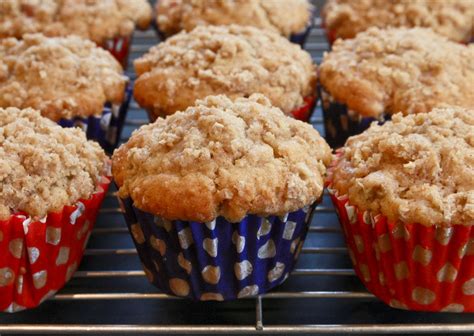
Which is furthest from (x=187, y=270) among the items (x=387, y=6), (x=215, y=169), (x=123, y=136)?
(x=387, y=6)

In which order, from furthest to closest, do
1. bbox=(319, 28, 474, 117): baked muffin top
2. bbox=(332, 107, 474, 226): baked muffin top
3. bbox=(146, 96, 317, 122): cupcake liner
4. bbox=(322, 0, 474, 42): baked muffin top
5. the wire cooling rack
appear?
bbox=(322, 0, 474, 42): baked muffin top, bbox=(146, 96, 317, 122): cupcake liner, bbox=(319, 28, 474, 117): baked muffin top, the wire cooling rack, bbox=(332, 107, 474, 226): baked muffin top

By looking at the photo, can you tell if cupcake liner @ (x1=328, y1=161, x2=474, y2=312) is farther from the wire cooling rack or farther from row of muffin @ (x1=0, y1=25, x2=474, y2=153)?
row of muffin @ (x1=0, y1=25, x2=474, y2=153)

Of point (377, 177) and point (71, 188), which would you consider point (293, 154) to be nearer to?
point (377, 177)

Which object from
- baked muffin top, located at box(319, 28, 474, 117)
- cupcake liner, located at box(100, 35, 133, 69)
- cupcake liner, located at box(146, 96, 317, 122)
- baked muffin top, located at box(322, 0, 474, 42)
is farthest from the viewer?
cupcake liner, located at box(100, 35, 133, 69)

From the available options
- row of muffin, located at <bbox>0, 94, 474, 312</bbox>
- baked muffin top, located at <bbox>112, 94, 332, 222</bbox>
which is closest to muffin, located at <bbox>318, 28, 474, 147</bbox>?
row of muffin, located at <bbox>0, 94, 474, 312</bbox>

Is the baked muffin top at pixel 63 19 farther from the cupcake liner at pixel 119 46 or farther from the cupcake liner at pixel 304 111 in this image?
the cupcake liner at pixel 304 111

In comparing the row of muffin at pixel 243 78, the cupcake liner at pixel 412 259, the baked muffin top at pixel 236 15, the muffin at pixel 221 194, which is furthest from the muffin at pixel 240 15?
the cupcake liner at pixel 412 259
